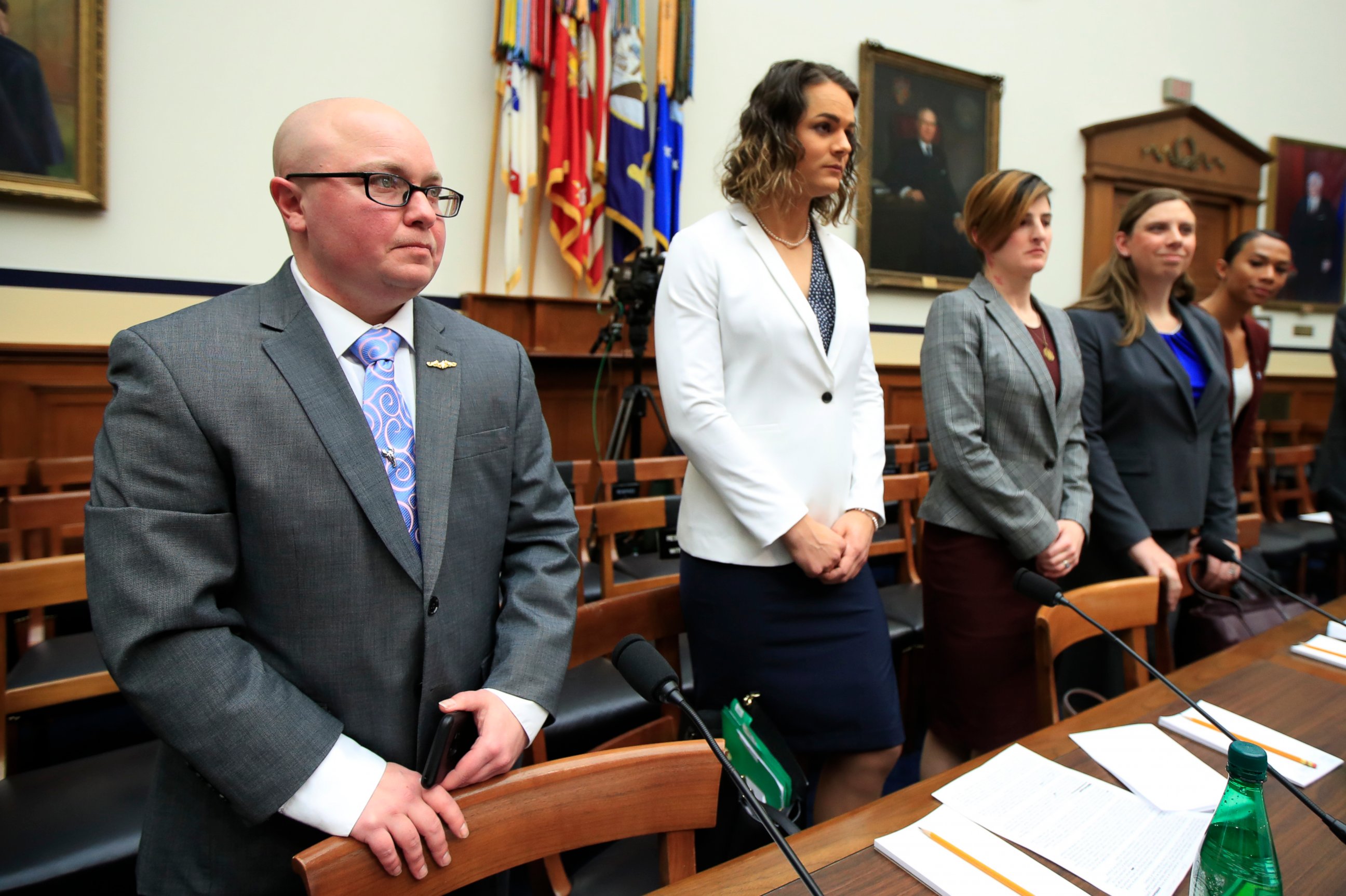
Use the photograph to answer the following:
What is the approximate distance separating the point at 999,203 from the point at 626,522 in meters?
1.30

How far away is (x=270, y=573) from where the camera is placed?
36.6 inches

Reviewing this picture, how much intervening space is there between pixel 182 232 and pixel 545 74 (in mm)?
1952

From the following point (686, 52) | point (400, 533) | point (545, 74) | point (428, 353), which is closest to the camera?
point (400, 533)

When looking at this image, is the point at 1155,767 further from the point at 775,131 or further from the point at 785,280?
the point at 775,131

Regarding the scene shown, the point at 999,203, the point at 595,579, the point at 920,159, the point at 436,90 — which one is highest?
the point at 920,159

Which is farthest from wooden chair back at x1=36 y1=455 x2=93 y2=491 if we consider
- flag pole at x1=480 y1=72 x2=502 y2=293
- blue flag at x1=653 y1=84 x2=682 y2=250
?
blue flag at x1=653 y1=84 x2=682 y2=250

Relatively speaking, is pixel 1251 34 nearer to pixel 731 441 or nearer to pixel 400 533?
pixel 731 441

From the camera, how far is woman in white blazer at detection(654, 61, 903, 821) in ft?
4.80

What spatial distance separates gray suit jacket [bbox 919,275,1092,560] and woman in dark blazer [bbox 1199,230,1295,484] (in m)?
1.14

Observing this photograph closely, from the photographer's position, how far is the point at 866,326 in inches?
63.6

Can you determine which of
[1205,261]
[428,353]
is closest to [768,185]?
[428,353]

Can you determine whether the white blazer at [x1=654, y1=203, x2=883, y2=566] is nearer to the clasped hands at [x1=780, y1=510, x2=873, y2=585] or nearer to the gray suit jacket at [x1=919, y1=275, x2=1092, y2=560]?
the clasped hands at [x1=780, y1=510, x2=873, y2=585]

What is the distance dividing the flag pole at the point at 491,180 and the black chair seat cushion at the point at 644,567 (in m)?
2.08

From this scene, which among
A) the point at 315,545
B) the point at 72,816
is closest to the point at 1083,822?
the point at 315,545
